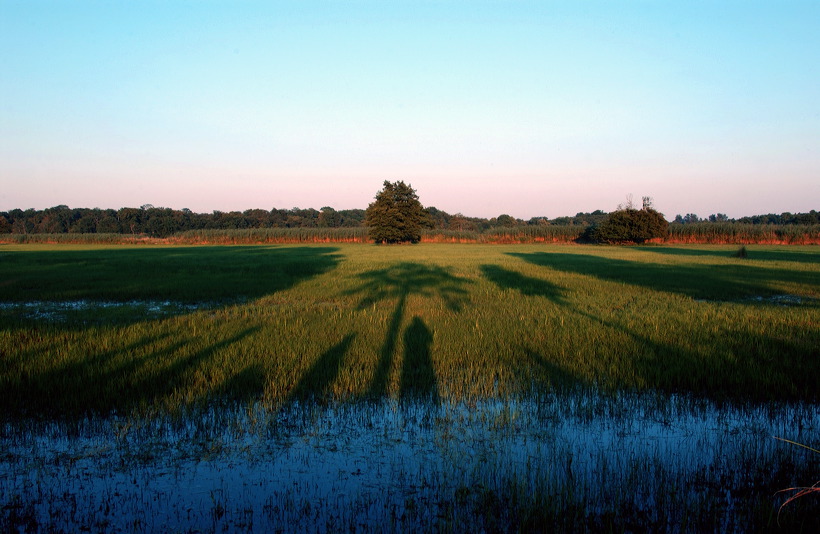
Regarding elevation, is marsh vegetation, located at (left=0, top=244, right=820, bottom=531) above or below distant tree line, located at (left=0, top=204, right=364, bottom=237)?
below

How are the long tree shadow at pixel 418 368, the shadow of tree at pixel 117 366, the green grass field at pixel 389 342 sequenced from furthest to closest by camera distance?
the green grass field at pixel 389 342, the long tree shadow at pixel 418 368, the shadow of tree at pixel 117 366

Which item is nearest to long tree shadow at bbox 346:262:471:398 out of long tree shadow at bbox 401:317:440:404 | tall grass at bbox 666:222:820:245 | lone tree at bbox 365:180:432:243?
long tree shadow at bbox 401:317:440:404

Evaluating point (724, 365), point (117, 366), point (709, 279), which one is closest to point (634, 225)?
point (709, 279)

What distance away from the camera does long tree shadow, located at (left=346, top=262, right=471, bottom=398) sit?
723 cm

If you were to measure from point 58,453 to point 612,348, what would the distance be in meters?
7.03

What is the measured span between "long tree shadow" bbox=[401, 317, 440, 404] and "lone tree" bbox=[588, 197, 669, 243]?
58546mm

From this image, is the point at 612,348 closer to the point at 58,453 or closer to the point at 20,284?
the point at 58,453

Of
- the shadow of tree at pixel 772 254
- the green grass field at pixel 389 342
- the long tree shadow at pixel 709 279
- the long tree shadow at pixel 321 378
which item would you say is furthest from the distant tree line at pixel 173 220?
the long tree shadow at pixel 321 378

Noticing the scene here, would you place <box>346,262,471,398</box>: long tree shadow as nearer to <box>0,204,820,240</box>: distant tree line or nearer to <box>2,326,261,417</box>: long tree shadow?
<box>2,326,261,417</box>: long tree shadow

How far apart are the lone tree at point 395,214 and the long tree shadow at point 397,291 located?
40656 millimetres

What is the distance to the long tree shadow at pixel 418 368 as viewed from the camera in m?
6.13

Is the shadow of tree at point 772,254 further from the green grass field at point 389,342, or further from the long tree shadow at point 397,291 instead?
the long tree shadow at point 397,291

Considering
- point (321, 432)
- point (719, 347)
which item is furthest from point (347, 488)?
point (719, 347)

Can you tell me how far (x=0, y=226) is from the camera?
11262cm
